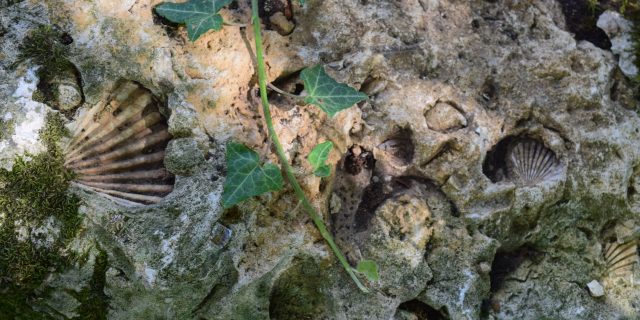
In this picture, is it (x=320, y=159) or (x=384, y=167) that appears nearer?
(x=320, y=159)

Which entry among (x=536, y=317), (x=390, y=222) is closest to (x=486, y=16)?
(x=390, y=222)

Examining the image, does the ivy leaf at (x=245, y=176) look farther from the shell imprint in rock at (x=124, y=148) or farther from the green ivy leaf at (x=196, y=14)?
the green ivy leaf at (x=196, y=14)

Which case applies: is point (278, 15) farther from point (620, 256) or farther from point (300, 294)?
point (620, 256)

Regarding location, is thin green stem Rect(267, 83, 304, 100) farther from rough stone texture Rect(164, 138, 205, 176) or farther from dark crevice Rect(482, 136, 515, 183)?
dark crevice Rect(482, 136, 515, 183)

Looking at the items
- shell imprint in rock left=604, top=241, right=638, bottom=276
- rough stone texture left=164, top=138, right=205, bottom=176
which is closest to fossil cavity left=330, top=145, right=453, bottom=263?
rough stone texture left=164, top=138, right=205, bottom=176

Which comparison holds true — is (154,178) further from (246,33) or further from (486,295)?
(486,295)

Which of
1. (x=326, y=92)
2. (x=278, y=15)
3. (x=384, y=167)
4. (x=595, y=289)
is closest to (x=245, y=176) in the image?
(x=326, y=92)
